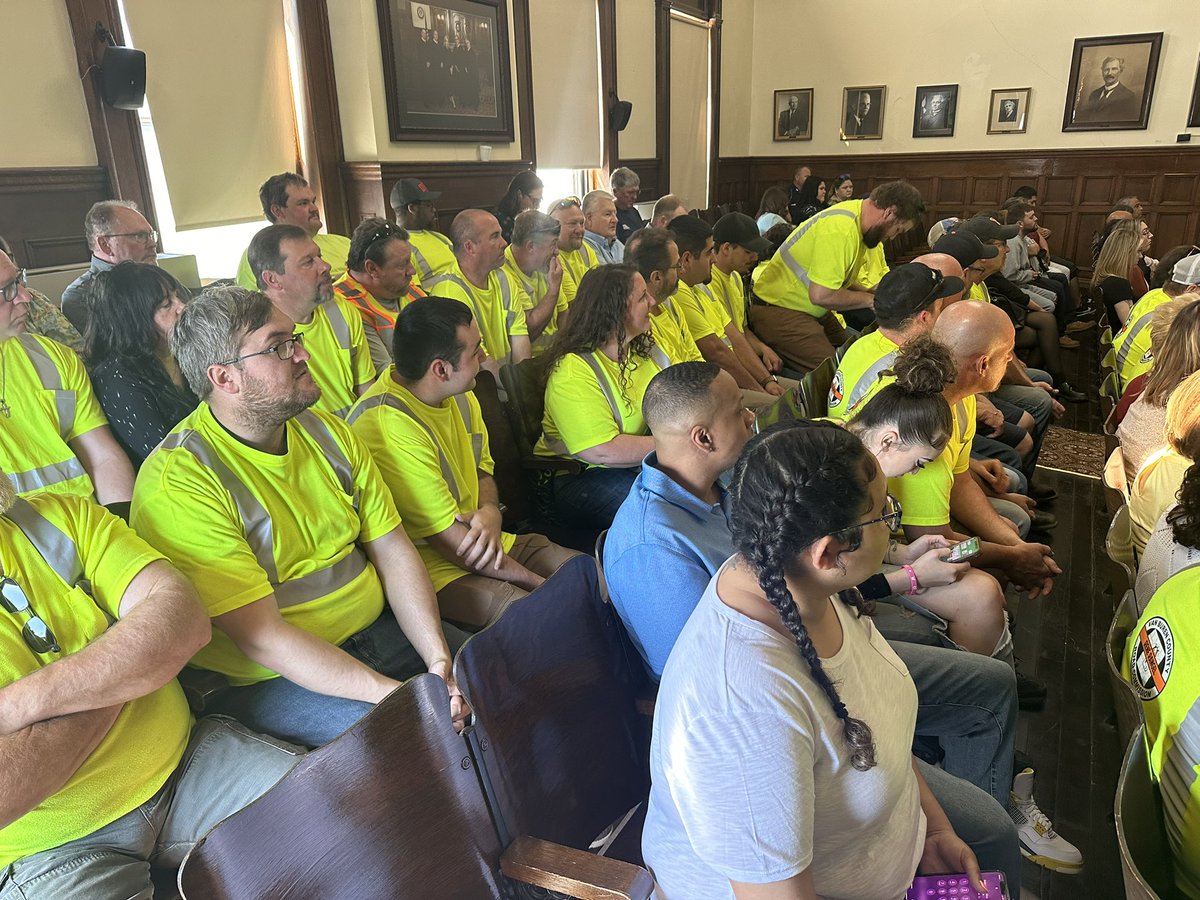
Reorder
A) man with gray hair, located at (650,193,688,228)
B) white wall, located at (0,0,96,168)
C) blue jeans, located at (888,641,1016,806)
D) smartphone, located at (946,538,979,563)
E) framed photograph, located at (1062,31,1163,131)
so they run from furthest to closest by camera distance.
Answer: framed photograph, located at (1062,31,1163,131) < man with gray hair, located at (650,193,688,228) < white wall, located at (0,0,96,168) < smartphone, located at (946,538,979,563) < blue jeans, located at (888,641,1016,806)

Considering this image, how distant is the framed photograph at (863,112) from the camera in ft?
31.9

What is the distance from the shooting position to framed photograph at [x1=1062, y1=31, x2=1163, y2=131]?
27.2ft

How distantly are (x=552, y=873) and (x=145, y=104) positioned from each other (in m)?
4.17

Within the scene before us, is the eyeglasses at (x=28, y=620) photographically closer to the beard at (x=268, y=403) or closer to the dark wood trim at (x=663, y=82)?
the beard at (x=268, y=403)

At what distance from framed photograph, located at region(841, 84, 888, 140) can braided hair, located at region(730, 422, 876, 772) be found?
10.1 meters

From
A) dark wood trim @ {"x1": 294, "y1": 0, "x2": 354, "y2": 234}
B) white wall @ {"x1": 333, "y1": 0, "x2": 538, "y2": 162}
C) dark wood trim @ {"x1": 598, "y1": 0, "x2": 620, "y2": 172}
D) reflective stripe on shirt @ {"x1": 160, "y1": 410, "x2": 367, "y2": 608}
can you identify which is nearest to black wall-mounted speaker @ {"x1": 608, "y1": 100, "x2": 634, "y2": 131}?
dark wood trim @ {"x1": 598, "y1": 0, "x2": 620, "y2": 172}

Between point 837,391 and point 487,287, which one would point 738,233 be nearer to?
point 487,287

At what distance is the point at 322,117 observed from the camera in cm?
489

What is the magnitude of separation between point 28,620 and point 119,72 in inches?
130

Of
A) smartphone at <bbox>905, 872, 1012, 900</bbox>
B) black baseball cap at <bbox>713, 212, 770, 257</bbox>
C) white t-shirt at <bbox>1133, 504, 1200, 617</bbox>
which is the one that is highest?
black baseball cap at <bbox>713, 212, 770, 257</bbox>

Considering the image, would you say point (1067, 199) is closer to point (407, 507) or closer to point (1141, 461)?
point (1141, 461)

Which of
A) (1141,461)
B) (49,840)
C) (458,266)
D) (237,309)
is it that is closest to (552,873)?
(49,840)

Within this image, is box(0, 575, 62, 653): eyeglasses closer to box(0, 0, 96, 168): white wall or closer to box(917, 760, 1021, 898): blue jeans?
box(917, 760, 1021, 898): blue jeans

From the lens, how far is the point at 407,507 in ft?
6.76
